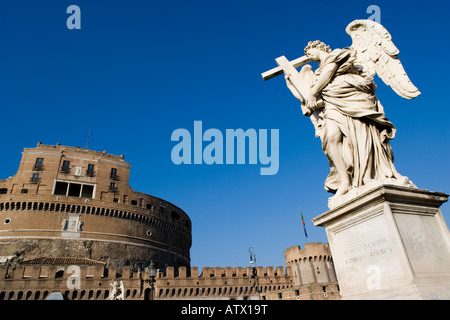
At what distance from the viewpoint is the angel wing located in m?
3.68

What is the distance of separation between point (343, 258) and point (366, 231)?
1.27 ft

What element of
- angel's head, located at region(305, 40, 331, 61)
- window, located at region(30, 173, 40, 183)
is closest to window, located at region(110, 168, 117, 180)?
window, located at region(30, 173, 40, 183)

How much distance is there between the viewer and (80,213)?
3800 cm

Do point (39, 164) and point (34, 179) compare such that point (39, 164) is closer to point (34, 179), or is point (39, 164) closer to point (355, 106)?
point (34, 179)

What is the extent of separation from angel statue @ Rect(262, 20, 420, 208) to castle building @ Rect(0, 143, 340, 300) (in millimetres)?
24195

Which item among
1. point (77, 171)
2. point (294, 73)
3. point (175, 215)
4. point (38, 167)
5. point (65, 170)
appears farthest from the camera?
point (175, 215)

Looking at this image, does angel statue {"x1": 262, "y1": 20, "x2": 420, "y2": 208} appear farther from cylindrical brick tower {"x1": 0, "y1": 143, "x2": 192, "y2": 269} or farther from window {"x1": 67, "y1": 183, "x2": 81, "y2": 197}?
window {"x1": 67, "y1": 183, "x2": 81, "y2": 197}

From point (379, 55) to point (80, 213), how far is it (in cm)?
4106

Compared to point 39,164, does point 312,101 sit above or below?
below

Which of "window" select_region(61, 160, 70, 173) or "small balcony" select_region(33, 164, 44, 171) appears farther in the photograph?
"window" select_region(61, 160, 70, 173)

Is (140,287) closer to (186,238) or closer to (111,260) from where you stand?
(111,260)

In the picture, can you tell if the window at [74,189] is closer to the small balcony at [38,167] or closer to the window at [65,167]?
the window at [65,167]

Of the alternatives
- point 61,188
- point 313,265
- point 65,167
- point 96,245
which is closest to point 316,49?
point 313,265

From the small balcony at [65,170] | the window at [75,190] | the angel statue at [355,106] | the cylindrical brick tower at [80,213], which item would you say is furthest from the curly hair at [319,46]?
the window at [75,190]
